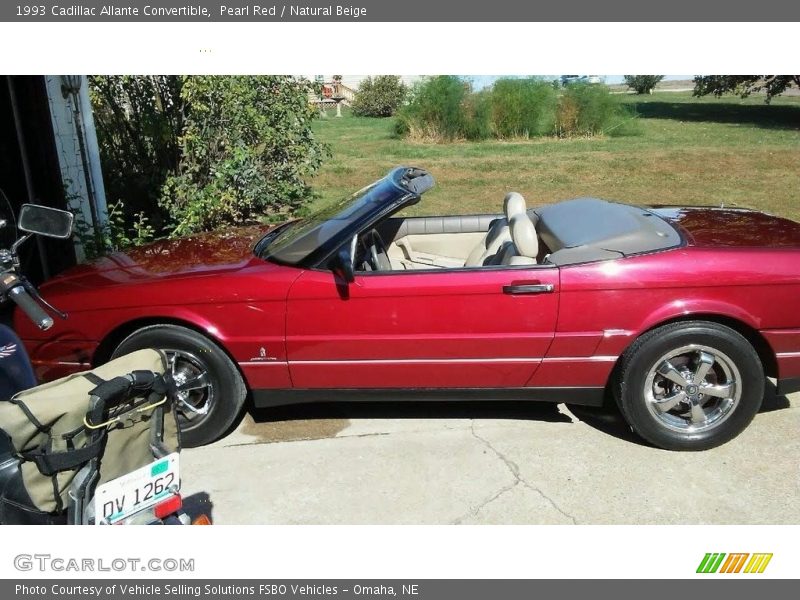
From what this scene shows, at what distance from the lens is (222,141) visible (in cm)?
791

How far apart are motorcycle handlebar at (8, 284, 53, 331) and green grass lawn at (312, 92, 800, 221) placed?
7472 millimetres

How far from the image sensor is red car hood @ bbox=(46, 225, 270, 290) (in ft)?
13.0

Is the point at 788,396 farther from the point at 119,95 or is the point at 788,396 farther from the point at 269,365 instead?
the point at 119,95

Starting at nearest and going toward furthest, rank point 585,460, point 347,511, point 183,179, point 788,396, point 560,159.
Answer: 1. point 347,511
2. point 585,460
3. point 788,396
4. point 183,179
5. point 560,159

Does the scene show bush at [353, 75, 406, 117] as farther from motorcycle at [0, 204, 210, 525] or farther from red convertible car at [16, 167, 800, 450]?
motorcycle at [0, 204, 210, 525]

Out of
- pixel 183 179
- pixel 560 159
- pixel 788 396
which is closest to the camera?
pixel 788 396

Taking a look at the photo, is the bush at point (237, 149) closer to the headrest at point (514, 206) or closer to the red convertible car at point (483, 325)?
the red convertible car at point (483, 325)

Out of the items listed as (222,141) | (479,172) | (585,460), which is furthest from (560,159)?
(585,460)

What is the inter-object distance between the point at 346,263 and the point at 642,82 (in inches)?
1697

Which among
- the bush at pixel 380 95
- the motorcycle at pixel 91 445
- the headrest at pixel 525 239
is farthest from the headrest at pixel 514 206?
the bush at pixel 380 95

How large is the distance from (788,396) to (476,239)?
2282mm

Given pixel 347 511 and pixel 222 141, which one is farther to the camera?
pixel 222 141

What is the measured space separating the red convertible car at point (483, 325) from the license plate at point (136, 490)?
1208 millimetres

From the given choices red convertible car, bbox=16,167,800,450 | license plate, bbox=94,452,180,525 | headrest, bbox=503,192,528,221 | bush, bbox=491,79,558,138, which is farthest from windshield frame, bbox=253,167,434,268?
bush, bbox=491,79,558,138
